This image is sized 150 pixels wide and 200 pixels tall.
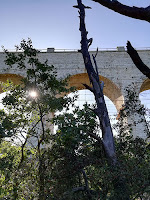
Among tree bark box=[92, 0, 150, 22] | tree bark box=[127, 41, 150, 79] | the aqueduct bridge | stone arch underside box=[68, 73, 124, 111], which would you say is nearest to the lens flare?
tree bark box=[127, 41, 150, 79]

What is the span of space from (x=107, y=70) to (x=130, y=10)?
999 cm

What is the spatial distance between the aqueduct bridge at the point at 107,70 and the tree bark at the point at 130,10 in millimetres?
9139

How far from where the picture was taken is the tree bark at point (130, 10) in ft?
6.06

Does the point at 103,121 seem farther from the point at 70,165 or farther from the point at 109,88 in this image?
the point at 109,88

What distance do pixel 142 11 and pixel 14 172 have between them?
3968 mm

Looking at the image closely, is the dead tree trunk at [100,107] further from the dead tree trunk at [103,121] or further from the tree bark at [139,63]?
the tree bark at [139,63]

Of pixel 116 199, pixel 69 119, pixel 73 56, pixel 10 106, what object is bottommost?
pixel 116 199

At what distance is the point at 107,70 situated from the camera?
38.4ft

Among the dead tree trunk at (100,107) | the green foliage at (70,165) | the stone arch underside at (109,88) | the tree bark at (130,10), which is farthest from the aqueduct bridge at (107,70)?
the tree bark at (130,10)

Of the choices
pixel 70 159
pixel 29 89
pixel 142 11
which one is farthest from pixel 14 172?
pixel 142 11

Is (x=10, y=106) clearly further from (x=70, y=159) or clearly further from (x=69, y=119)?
(x=70, y=159)

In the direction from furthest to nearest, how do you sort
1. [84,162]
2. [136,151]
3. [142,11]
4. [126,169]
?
1. [136,151]
2. [84,162]
3. [126,169]
4. [142,11]

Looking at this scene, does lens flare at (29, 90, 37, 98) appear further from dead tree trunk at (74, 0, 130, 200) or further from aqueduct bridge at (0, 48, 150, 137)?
aqueduct bridge at (0, 48, 150, 137)

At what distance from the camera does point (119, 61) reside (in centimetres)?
1209
